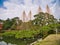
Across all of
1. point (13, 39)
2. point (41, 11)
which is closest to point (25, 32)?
point (13, 39)

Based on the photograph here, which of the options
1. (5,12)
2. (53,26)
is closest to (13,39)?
(5,12)

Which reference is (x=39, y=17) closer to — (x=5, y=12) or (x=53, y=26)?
(x=53, y=26)

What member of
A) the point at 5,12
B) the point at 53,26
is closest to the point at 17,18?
the point at 5,12

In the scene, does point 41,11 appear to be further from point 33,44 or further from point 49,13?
point 33,44

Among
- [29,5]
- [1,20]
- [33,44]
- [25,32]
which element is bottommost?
[33,44]

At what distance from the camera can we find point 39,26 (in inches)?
105

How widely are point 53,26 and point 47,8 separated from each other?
0.28 metres

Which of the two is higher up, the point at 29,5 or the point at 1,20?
the point at 29,5

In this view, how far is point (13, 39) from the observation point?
104 inches

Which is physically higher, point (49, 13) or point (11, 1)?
point (11, 1)

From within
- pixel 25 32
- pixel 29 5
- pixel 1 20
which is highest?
pixel 29 5

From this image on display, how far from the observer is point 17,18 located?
2.71 metres

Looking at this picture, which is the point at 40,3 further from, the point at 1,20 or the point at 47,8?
the point at 1,20

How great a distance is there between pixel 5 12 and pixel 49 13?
0.65 meters
